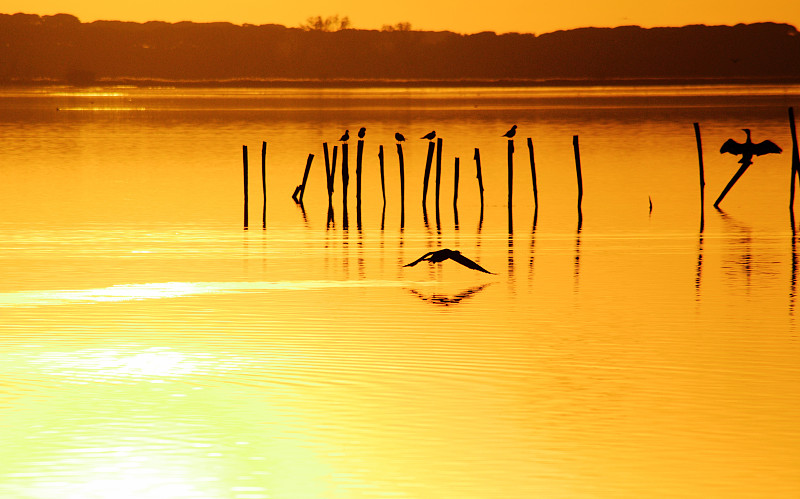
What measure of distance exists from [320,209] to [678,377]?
2330cm

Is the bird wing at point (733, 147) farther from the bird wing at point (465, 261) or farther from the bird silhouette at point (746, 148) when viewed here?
the bird wing at point (465, 261)

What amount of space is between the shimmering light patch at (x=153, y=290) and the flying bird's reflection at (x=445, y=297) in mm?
955

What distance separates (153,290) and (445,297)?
13.7ft

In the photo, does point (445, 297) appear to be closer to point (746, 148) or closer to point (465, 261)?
point (465, 261)

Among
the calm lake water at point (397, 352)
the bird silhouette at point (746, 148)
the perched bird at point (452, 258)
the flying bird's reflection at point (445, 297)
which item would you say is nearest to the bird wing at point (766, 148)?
the bird silhouette at point (746, 148)

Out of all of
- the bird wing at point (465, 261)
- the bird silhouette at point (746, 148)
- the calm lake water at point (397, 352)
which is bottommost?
the calm lake water at point (397, 352)

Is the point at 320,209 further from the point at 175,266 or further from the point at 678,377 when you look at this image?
the point at 678,377

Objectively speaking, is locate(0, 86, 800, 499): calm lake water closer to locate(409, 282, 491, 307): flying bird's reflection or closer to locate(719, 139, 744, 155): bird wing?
locate(409, 282, 491, 307): flying bird's reflection

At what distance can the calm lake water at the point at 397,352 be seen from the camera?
10805 millimetres

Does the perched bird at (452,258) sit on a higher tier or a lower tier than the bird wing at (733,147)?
lower

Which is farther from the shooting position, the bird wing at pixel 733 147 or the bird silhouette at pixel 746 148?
the bird wing at pixel 733 147

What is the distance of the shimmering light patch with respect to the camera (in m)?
19.7

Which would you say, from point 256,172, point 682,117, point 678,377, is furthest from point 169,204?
point 682,117

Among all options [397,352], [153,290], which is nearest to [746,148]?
[153,290]
